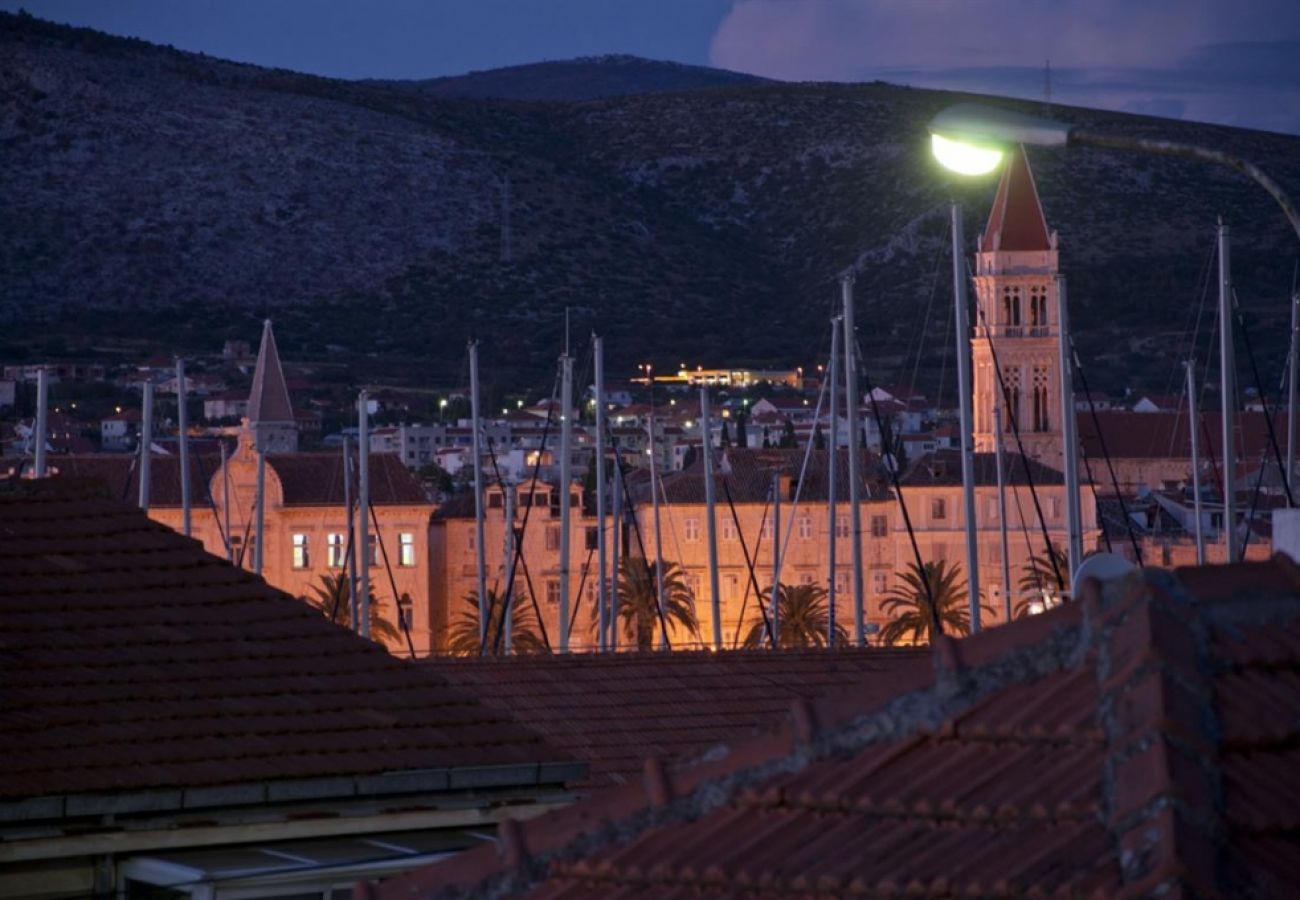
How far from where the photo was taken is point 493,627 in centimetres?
6656

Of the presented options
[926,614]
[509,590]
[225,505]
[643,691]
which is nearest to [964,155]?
[643,691]

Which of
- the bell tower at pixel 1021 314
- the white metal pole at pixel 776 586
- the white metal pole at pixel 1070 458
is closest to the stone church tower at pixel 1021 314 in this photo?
the bell tower at pixel 1021 314

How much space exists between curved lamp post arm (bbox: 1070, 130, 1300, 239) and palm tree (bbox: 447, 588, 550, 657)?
46653 mm

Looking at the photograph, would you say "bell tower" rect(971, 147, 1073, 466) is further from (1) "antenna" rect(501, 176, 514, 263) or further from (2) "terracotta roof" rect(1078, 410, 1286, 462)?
(1) "antenna" rect(501, 176, 514, 263)

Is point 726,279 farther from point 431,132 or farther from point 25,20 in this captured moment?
point 25,20

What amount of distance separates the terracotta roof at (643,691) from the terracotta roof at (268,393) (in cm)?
6299

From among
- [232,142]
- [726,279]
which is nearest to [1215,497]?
[726,279]

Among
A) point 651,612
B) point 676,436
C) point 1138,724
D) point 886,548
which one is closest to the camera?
point 1138,724

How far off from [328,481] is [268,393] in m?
8.09

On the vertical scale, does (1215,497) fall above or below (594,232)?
below

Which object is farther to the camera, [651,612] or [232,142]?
[232,142]

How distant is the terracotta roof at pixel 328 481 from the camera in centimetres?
8081

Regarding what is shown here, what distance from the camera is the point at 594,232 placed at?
189 metres

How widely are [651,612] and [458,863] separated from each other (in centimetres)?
6162
